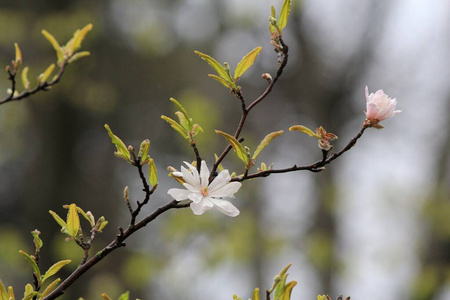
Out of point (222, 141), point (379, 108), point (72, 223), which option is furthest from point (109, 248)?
point (222, 141)

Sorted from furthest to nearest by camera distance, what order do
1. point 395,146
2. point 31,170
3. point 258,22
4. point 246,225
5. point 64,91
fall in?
point 395,146 < point 258,22 < point 246,225 < point 31,170 < point 64,91

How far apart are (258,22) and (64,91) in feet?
6.60

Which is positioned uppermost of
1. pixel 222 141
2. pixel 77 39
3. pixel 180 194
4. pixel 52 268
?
pixel 222 141

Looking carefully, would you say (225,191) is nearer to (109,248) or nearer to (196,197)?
(196,197)

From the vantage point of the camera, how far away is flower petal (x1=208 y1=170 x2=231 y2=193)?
87cm

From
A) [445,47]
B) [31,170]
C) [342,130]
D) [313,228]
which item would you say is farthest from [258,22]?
[31,170]

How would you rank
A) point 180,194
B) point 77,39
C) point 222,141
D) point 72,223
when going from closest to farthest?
point 180,194
point 72,223
point 77,39
point 222,141

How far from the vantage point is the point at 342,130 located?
508cm

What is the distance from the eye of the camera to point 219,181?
875mm

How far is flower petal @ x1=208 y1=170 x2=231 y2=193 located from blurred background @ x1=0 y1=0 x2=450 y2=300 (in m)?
2.55

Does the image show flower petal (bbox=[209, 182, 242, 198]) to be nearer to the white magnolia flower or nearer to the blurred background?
the white magnolia flower

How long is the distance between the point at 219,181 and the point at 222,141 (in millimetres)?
5077

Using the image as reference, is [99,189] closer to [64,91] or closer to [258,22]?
[64,91]

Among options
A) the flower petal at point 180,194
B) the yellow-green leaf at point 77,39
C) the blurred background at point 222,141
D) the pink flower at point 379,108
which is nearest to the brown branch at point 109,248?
the flower petal at point 180,194
